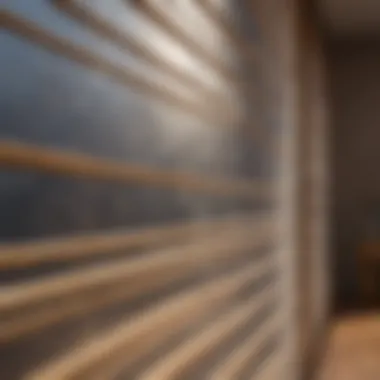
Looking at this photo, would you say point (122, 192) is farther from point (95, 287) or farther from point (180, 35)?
point (180, 35)

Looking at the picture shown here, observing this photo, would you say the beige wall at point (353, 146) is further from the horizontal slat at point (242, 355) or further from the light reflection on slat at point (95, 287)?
the light reflection on slat at point (95, 287)

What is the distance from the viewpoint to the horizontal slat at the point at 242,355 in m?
1.61

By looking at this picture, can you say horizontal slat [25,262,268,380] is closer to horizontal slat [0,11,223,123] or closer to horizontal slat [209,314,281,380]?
horizontal slat [209,314,281,380]

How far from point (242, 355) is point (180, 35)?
781 millimetres

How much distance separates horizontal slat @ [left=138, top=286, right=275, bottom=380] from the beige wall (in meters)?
3.96

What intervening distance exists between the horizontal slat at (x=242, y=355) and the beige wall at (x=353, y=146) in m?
3.65

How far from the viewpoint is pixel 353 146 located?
5.92 metres

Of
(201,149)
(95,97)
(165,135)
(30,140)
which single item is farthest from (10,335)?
(201,149)

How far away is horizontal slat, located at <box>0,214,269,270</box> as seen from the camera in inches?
30.0

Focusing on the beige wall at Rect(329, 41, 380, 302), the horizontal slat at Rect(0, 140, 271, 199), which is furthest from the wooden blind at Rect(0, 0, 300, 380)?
the beige wall at Rect(329, 41, 380, 302)

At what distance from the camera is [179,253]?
1.32 meters

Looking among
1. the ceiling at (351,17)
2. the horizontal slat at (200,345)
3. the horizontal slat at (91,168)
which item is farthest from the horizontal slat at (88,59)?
the ceiling at (351,17)

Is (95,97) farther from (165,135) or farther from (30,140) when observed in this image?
(165,135)

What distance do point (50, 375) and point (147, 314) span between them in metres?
0.32
